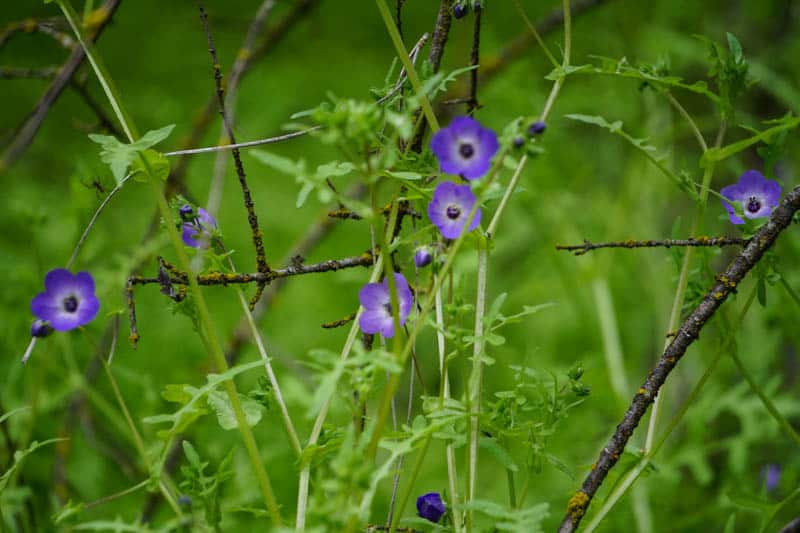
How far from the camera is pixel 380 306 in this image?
2.97 ft

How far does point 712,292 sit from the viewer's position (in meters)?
0.90

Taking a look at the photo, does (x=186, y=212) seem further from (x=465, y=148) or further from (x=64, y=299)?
(x=465, y=148)

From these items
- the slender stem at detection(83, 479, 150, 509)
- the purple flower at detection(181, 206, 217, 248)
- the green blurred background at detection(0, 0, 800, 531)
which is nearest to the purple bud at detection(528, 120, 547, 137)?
the purple flower at detection(181, 206, 217, 248)

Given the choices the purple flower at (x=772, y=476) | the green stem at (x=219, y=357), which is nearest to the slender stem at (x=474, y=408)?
the green stem at (x=219, y=357)

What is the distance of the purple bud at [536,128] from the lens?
733 millimetres

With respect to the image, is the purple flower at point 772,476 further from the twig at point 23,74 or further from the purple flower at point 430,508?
the twig at point 23,74

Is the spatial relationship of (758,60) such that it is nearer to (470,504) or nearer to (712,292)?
(712,292)

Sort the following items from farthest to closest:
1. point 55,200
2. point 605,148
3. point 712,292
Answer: point 605,148 → point 55,200 → point 712,292

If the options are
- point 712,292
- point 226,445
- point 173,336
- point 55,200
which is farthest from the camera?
point 55,200

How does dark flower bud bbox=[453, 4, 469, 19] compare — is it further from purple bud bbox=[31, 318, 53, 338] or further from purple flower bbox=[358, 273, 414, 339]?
purple bud bbox=[31, 318, 53, 338]

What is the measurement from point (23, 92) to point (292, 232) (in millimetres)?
1096

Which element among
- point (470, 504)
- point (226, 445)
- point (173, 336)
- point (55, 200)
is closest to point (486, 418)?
point (470, 504)

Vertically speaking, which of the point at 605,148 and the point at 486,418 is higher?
the point at 605,148

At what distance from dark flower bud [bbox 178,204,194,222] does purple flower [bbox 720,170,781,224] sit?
66cm
